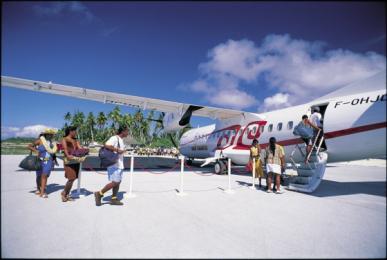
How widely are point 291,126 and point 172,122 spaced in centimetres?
689

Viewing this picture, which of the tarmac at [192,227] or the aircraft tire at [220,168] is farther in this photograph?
the aircraft tire at [220,168]

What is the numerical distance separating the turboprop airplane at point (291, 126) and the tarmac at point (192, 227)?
2.51ft

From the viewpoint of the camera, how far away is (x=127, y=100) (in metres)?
12.5

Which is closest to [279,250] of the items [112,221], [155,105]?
[112,221]

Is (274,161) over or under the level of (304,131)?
under

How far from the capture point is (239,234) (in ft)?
11.9

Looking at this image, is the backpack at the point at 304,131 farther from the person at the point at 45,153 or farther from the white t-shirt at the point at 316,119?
the person at the point at 45,153

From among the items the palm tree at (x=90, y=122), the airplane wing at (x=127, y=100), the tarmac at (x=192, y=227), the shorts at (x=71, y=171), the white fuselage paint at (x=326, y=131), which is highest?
the palm tree at (x=90, y=122)

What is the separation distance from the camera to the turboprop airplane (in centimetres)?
275

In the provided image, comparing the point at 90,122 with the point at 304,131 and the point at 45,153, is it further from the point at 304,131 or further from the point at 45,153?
the point at 304,131

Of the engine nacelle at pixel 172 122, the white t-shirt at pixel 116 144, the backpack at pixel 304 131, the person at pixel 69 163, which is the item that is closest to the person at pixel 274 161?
the backpack at pixel 304 131

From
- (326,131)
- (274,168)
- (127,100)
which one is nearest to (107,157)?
(274,168)

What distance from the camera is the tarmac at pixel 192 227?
2.33 metres

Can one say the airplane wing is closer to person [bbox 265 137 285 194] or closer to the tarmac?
person [bbox 265 137 285 194]
